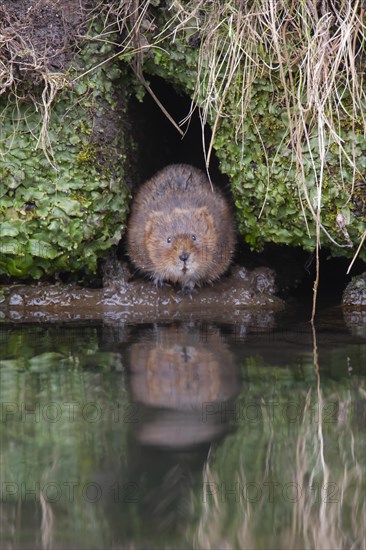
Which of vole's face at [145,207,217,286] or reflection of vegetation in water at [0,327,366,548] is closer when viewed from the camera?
reflection of vegetation in water at [0,327,366,548]

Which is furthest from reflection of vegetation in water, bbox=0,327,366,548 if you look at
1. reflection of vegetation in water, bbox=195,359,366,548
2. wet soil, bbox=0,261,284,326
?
wet soil, bbox=0,261,284,326

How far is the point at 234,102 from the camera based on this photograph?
15.4 feet

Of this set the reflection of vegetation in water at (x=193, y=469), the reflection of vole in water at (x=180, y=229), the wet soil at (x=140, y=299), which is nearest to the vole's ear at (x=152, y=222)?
the reflection of vole in water at (x=180, y=229)

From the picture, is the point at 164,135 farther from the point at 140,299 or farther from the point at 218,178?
the point at 140,299

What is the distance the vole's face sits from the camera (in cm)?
522

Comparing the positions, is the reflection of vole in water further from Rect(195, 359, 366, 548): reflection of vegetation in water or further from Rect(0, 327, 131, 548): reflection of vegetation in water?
Answer: Rect(195, 359, 366, 548): reflection of vegetation in water

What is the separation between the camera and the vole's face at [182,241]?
5.22 meters

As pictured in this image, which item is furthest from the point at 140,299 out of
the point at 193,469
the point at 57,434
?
the point at 193,469

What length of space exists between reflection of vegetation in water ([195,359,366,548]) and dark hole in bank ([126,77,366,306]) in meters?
2.27

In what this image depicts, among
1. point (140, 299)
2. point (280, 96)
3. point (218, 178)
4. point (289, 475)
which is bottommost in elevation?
point (289, 475)

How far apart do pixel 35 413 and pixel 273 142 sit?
2327 millimetres

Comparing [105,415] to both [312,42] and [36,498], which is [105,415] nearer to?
[36,498]

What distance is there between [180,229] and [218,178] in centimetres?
75

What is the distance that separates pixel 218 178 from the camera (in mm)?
5824
